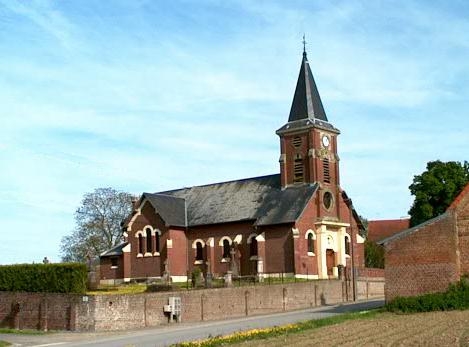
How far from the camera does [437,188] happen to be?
63625mm

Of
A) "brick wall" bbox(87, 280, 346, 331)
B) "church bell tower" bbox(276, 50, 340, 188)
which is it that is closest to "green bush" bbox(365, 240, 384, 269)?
"church bell tower" bbox(276, 50, 340, 188)

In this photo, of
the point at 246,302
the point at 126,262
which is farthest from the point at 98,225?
the point at 246,302

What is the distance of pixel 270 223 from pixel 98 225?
84.4 ft

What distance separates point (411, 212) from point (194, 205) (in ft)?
62.6

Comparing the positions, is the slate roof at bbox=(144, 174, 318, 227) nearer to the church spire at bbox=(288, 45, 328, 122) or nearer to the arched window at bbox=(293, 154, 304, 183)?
the arched window at bbox=(293, 154, 304, 183)

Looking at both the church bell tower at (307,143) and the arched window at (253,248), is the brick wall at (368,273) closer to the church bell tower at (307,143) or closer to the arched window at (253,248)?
the church bell tower at (307,143)

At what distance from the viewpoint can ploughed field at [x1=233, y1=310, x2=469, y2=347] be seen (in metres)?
20.1

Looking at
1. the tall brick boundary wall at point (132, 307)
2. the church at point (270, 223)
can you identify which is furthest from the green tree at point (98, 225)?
the tall brick boundary wall at point (132, 307)

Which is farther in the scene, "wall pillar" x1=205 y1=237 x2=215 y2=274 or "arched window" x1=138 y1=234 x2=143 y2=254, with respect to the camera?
"arched window" x1=138 y1=234 x2=143 y2=254

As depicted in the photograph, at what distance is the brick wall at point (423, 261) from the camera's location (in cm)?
3312

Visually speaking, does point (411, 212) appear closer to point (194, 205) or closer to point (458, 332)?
point (194, 205)

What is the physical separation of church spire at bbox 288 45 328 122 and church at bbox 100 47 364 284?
0.09 meters

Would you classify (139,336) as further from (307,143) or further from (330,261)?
(307,143)

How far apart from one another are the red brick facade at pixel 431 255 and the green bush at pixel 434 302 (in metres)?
1.20
